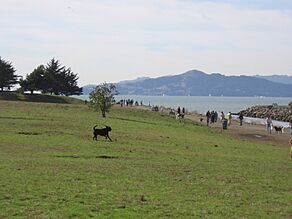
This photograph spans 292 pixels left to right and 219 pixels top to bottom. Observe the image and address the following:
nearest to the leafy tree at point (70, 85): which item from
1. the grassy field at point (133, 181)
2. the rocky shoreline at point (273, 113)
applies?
the rocky shoreline at point (273, 113)

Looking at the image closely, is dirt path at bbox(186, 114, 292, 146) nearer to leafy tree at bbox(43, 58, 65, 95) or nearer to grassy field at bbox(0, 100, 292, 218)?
grassy field at bbox(0, 100, 292, 218)

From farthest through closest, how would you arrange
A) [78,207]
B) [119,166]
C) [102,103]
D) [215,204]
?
[102,103], [119,166], [215,204], [78,207]

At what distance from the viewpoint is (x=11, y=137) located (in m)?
30.0

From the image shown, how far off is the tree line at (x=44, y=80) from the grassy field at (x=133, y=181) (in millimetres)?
67629

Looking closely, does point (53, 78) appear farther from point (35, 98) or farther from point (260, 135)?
point (260, 135)

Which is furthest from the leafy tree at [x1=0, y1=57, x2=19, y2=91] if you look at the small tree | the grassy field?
the grassy field

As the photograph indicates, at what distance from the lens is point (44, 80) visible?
99625 millimetres

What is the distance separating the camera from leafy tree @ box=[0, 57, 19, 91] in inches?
3947

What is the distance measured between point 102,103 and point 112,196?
148 feet

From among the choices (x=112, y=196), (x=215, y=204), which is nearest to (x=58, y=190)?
(x=112, y=196)

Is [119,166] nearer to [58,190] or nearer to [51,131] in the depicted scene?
[58,190]

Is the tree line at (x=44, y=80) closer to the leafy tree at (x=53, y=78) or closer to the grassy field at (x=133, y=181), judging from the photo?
the leafy tree at (x=53, y=78)

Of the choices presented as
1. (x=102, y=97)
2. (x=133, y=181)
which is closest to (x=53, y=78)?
(x=102, y=97)

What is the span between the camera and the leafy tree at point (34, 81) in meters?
96.0
